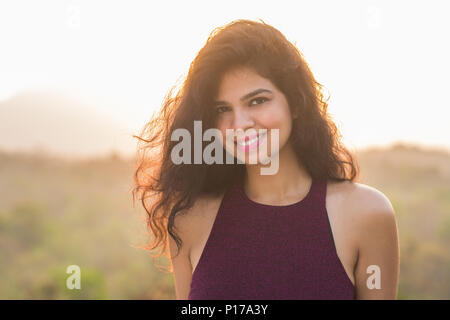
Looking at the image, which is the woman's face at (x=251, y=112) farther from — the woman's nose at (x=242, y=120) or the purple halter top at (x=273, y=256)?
the purple halter top at (x=273, y=256)

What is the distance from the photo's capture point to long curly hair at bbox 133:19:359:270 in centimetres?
184

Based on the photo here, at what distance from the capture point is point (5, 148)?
8016mm

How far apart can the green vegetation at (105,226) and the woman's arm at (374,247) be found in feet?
11.7

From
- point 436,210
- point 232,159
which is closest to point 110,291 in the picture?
point 232,159

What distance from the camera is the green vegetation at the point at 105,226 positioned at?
539 cm

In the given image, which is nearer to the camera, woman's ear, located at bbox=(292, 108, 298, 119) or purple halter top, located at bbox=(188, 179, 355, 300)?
purple halter top, located at bbox=(188, 179, 355, 300)

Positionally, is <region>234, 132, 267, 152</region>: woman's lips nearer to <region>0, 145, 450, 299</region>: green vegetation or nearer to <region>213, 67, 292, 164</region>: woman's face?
<region>213, 67, 292, 164</region>: woman's face

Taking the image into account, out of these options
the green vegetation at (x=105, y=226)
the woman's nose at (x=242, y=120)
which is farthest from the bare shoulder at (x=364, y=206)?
the green vegetation at (x=105, y=226)

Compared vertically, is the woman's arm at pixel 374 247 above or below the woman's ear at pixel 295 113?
below

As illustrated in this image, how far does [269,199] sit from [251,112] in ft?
1.46

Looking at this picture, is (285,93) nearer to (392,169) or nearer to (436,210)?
(436,210)

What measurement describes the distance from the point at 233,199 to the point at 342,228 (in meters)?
0.53

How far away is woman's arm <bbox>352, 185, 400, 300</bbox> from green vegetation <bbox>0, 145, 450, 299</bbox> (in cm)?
356

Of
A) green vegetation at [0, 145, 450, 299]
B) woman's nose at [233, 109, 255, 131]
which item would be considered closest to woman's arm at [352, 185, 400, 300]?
woman's nose at [233, 109, 255, 131]
